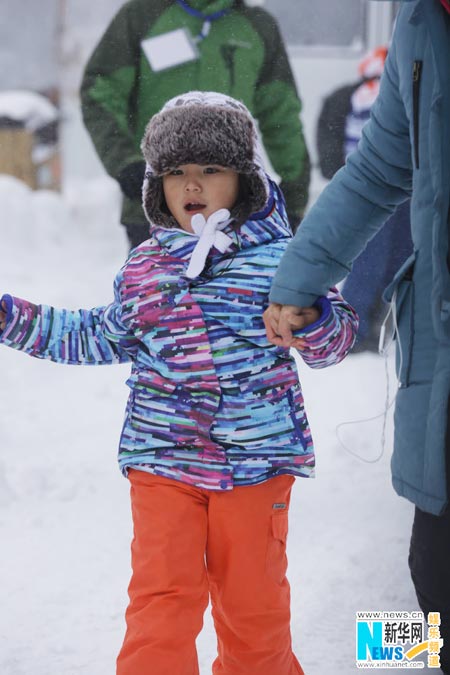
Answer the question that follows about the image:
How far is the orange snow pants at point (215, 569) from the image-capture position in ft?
5.87

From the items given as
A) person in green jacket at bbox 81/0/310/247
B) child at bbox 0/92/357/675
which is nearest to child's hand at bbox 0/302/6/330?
child at bbox 0/92/357/675

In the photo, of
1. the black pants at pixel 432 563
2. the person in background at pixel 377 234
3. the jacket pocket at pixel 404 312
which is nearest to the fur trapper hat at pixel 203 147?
the jacket pocket at pixel 404 312

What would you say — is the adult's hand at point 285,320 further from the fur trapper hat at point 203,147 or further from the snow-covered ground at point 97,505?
the snow-covered ground at point 97,505

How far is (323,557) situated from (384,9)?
6.61 feet

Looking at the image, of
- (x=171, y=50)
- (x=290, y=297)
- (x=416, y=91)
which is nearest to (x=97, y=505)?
(x=171, y=50)

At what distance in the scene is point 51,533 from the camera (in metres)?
2.91

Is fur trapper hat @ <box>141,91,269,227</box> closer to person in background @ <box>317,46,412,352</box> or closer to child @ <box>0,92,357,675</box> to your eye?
child @ <box>0,92,357,675</box>

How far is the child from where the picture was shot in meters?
1.82

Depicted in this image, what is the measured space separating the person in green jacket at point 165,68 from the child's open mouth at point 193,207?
2.59 ft

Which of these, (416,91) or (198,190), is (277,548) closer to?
(198,190)

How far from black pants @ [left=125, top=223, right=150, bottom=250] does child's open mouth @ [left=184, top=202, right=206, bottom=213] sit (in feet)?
2.73

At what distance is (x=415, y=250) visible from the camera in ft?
5.34

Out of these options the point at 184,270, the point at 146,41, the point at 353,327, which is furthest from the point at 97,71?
the point at 353,327
